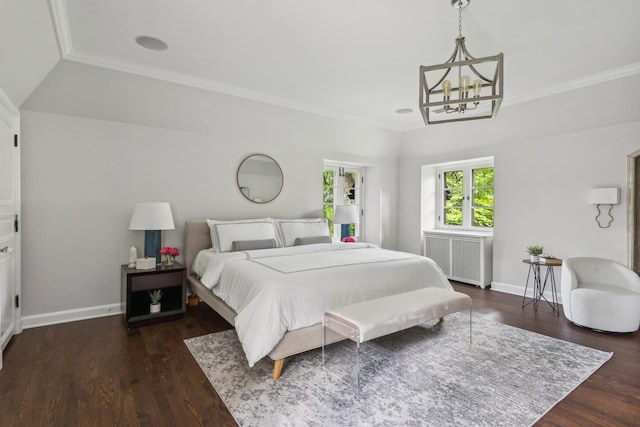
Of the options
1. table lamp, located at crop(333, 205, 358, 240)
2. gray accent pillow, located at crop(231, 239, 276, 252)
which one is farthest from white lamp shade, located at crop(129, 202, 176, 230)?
table lamp, located at crop(333, 205, 358, 240)

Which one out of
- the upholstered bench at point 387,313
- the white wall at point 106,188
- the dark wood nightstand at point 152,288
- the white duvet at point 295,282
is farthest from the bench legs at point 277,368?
the white wall at point 106,188

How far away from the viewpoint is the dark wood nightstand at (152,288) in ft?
10.9

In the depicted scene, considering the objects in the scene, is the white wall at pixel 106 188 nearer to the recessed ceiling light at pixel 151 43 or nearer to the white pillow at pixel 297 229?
the white pillow at pixel 297 229

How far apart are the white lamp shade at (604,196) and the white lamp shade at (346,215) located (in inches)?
112

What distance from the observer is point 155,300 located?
354 centimetres

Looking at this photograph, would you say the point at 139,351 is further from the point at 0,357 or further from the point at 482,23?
the point at 482,23

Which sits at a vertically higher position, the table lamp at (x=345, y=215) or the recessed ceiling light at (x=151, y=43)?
the recessed ceiling light at (x=151, y=43)

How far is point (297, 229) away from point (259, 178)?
Result: 89cm

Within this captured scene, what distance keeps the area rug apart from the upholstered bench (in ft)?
0.70

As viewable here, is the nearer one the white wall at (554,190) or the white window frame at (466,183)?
the white wall at (554,190)

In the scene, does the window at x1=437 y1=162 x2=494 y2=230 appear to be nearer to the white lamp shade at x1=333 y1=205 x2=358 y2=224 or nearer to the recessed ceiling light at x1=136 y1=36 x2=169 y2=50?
the white lamp shade at x1=333 y1=205 x2=358 y2=224

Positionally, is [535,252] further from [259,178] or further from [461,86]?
[259,178]

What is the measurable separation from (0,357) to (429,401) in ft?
9.76

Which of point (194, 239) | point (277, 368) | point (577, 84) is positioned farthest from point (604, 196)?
point (194, 239)
